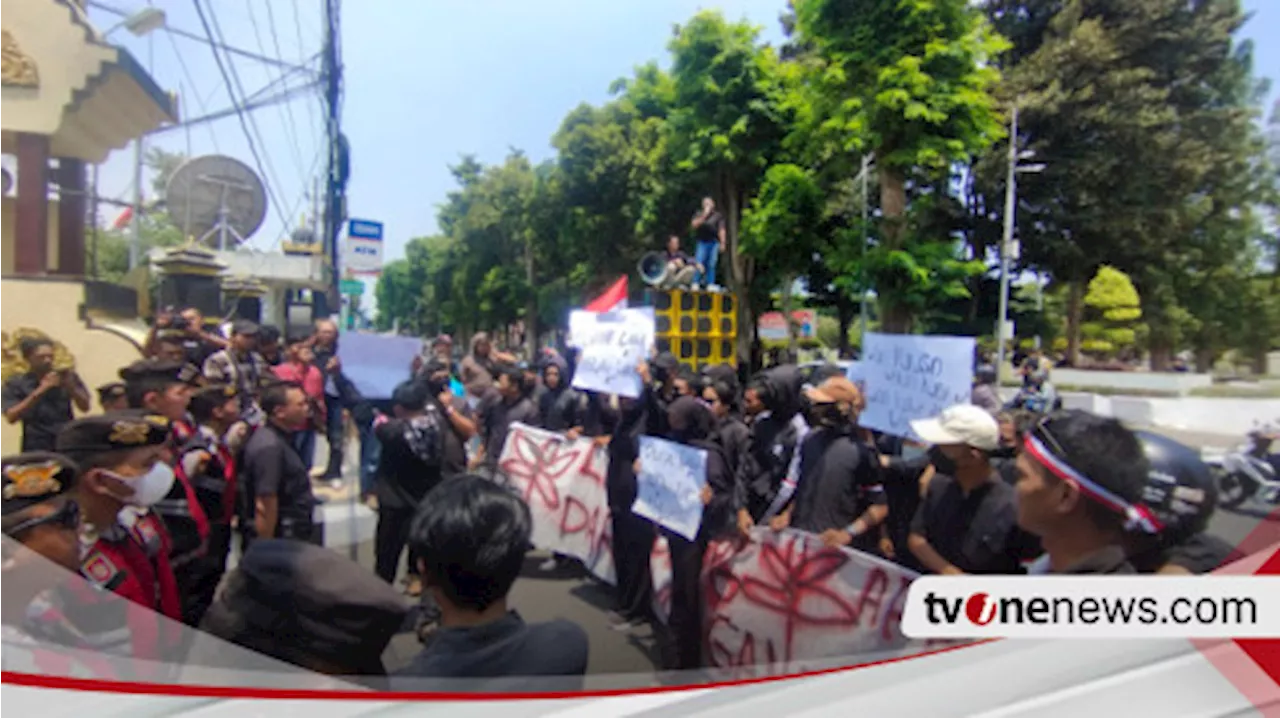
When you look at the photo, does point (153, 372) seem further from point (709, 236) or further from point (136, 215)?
point (709, 236)

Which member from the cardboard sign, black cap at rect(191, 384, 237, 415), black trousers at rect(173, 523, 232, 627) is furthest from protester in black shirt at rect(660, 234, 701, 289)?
black cap at rect(191, 384, 237, 415)

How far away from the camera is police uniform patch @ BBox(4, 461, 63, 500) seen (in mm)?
1158

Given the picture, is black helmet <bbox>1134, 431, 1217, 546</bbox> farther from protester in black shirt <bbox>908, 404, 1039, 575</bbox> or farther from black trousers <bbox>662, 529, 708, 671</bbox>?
black trousers <bbox>662, 529, 708, 671</bbox>

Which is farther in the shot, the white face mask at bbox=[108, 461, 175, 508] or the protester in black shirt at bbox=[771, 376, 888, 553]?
the protester in black shirt at bbox=[771, 376, 888, 553]

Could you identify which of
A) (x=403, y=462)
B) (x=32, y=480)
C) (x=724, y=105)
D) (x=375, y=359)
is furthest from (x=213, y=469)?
(x=724, y=105)

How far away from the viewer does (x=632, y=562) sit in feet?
8.45

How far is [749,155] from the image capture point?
1.49 meters

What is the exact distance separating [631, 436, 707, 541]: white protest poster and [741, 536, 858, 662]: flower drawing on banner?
750 mm

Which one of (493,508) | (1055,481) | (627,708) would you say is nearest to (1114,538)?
(1055,481)

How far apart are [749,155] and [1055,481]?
2.59ft

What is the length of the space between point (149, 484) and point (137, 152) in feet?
2.14

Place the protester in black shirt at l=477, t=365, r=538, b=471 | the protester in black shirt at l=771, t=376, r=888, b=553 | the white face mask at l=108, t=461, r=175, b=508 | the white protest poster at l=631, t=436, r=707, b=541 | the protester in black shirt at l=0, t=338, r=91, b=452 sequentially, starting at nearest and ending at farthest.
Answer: the protester in black shirt at l=0, t=338, r=91, b=452
the white face mask at l=108, t=461, r=175, b=508
the protester in black shirt at l=771, t=376, r=888, b=553
the white protest poster at l=631, t=436, r=707, b=541
the protester in black shirt at l=477, t=365, r=538, b=471

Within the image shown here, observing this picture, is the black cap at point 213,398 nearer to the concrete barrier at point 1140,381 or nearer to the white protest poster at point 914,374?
the white protest poster at point 914,374
